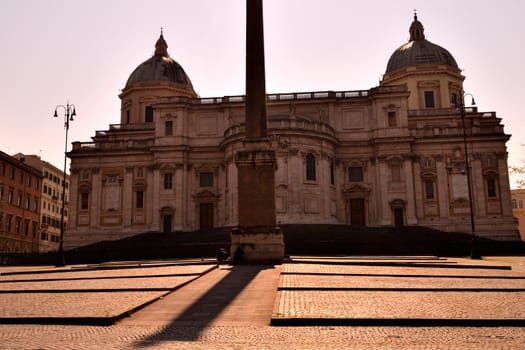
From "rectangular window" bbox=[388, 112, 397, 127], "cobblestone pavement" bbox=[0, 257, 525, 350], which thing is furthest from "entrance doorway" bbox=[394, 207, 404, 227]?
"cobblestone pavement" bbox=[0, 257, 525, 350]

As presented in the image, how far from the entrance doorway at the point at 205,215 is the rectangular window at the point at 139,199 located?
18.9 ft

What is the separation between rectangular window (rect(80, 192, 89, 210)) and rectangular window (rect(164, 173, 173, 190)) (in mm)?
8119

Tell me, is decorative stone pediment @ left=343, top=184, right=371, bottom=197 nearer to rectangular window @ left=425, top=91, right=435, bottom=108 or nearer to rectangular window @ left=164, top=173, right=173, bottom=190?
rectangular window @ left=425, top=91, right=435, bottom=108

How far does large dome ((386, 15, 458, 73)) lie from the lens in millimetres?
56875

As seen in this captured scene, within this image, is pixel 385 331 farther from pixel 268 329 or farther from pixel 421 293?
pixel 421 293

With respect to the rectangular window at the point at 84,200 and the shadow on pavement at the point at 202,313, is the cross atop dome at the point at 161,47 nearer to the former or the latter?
the rectangular window at the point at 84,200

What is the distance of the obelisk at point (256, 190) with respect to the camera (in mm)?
21344

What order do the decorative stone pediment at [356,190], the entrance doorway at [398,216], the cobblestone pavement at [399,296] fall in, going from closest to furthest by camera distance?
1. the cobblestone pavement at [399,296]
2. the entrance doorway at [398,216]
3. the decorative stone pediment at [356,190]

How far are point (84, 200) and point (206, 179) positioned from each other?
12.3 meters

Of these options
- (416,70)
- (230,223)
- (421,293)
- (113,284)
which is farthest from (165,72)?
Answer: (421,293)

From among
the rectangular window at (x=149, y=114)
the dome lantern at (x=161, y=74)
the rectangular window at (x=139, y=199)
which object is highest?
the dome lantern at (x=161, y=74)

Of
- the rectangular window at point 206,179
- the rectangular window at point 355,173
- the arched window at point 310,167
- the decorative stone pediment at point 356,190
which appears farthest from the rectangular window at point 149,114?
the decorative stone pediment at point 356,190

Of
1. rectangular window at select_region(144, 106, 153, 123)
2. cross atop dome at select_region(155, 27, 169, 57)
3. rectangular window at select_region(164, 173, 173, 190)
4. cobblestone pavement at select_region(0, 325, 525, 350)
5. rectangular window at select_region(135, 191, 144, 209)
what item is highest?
cross atop dome at select_region(155, 27, 169, 57)

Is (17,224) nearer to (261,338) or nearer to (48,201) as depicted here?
(48,201)
